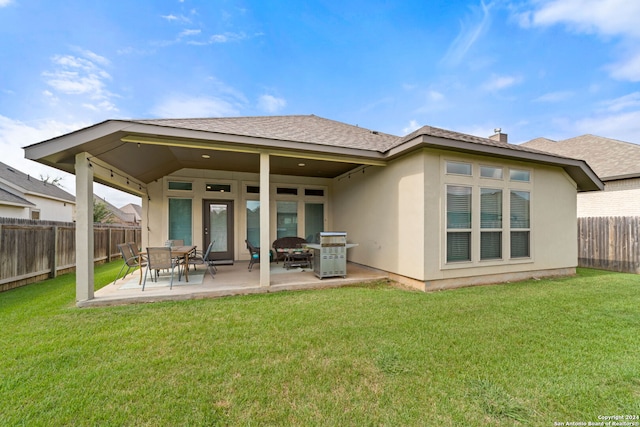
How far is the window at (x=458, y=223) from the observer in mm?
5434

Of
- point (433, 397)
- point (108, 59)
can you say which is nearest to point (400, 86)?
point (108, 59)

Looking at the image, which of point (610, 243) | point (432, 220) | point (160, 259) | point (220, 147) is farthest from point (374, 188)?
point (610, 243)

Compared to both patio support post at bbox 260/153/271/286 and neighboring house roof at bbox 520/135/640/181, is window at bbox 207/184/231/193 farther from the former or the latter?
neighboring house roof at bbox 520/135/640/181

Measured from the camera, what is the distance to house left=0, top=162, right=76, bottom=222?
40.1ft

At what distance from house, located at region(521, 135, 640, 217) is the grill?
9.85 meters

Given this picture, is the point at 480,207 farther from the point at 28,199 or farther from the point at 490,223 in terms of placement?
the point at 28,199

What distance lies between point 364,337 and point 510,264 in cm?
489

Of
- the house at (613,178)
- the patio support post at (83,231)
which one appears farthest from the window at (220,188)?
the house at (613,178)

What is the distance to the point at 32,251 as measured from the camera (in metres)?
6.05

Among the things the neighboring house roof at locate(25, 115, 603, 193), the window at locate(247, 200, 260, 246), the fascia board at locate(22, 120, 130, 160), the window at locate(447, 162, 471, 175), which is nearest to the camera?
the fascia board at locate(22, 120, 130, 160)

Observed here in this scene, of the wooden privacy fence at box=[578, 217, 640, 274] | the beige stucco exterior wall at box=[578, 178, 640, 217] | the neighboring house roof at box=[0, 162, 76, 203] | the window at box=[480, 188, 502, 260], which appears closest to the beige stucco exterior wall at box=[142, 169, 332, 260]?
the window at box=[480, 188, 502, 260]

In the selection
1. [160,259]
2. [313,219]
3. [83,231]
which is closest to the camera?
[83,231]

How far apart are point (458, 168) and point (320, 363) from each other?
4.87 m

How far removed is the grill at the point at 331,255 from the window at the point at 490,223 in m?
3.07
